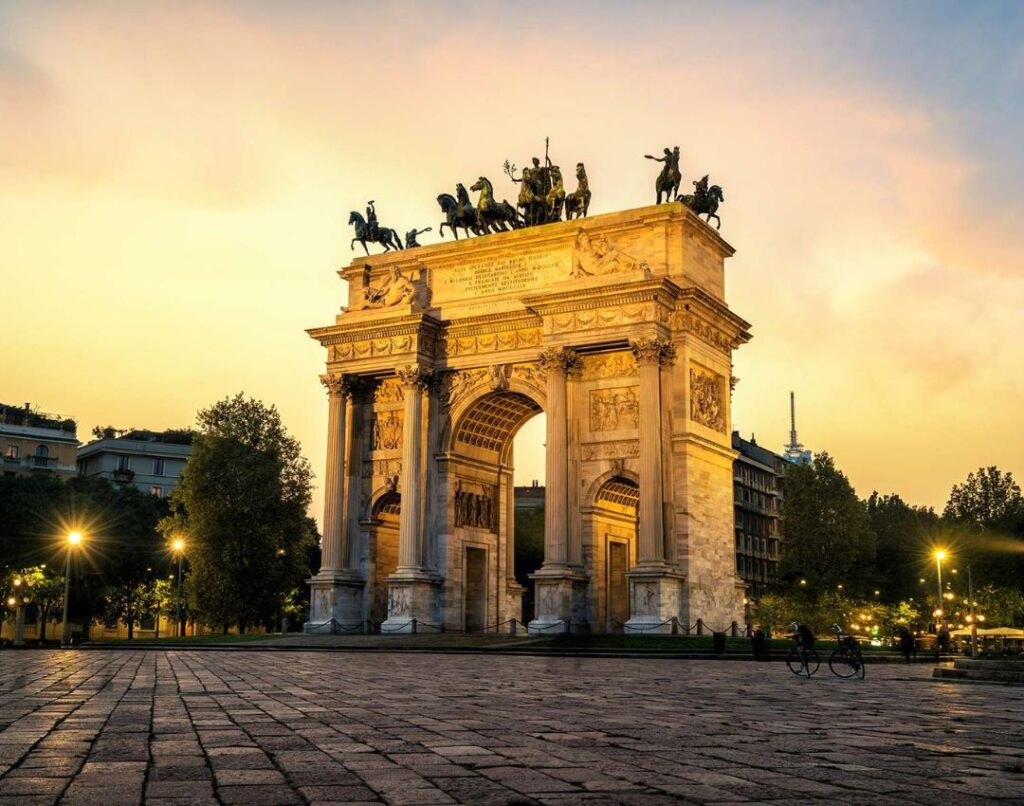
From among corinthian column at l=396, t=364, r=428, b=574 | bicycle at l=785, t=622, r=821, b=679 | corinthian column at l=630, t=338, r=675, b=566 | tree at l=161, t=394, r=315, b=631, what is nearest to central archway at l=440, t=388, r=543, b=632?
corinthian column at l=396, t=364, r=428, b=574

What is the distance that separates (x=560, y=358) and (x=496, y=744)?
119 ft

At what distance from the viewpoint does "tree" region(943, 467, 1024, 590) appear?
66.2 meters

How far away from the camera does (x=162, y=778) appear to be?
729 centimetres

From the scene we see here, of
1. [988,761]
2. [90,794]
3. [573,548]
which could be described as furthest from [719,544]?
[90,794]

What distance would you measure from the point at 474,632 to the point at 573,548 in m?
6.95

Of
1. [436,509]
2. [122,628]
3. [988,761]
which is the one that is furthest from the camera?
[122,628]

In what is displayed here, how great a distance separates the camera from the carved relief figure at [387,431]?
51.0 m

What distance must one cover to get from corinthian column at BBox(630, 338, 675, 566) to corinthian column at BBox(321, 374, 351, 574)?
45.3 feet

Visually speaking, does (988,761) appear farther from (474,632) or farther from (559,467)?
(474,632)

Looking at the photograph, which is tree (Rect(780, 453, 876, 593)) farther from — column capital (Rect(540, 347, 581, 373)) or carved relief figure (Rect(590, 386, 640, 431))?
column capital (Rect(540, 347, 581, 373))

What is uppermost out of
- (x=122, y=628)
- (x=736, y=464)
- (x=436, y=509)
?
(x=736, y=464)

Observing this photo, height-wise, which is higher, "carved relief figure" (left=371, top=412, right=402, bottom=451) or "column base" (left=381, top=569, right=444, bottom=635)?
"carved relief figure" (left=371, top=412, right=402, bottom=451)

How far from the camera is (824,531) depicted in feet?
264

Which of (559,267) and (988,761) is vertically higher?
(559,267)
